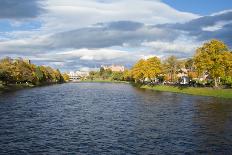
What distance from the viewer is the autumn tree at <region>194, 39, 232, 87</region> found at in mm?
120875

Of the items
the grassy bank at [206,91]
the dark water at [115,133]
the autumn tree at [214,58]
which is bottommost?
the dark water at [115,133]

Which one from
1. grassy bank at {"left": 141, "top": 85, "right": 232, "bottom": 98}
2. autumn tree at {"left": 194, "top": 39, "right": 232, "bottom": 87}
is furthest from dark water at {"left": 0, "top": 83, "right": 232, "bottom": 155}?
autumn tree at {"left": 194, "top": 39, "right": 232, "bottom": 87}

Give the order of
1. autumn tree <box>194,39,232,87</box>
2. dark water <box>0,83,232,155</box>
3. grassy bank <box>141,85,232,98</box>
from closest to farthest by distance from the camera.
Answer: dark water <box>0,83,232,155</box> < grassy bank <box>141,85,232,98</box> < autumn tree <box>194,39,232,87</box>

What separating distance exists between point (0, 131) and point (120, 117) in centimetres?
2175

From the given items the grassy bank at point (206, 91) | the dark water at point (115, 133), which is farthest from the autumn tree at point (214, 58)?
the dark water at point (115, 133)

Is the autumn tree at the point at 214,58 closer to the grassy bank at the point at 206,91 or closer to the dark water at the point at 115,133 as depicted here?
the grassy bank at the point at 206,91

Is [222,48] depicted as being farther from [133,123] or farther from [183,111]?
[133,123]

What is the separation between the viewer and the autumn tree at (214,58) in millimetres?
120875

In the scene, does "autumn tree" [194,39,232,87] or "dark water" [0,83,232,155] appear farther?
"autumn tree" [194,39,232,87]

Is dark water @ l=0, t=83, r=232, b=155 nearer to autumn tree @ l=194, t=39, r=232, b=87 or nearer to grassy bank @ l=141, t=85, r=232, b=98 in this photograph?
grassy bank @ l=141, t=85, r=232, b=98

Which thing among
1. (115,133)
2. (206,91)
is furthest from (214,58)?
(115,133)

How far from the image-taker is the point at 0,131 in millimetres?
49906

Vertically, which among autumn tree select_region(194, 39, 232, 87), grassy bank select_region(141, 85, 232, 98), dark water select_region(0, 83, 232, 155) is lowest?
dark water select_region(0, 83, 232, 155)

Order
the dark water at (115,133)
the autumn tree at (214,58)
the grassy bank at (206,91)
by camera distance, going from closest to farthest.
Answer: the dark water at (115,133), the grassy bank at (206,91), the autumn tree at (214,58)
